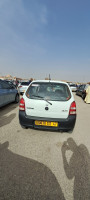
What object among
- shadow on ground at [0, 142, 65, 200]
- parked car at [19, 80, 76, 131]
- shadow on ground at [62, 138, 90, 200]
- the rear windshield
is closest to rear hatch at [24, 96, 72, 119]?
parked car at [19, 80, 76, 131]

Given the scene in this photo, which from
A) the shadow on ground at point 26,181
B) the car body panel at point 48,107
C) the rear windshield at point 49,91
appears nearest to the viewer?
the shadow on ground at point 26,181

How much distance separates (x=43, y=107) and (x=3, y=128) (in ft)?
5.57

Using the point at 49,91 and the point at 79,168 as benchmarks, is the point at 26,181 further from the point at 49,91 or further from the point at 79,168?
the point at 49,91

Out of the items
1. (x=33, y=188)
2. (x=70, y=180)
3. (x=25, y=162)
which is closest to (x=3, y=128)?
(x=25, y=162)

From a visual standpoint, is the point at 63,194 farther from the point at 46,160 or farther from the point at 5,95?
the point at 5,95

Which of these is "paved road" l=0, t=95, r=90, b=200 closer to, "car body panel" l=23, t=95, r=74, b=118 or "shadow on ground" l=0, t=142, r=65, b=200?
"shadow on ground" l=0, t=142, r=65, b=200

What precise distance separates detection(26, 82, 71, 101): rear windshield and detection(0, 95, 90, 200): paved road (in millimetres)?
1168

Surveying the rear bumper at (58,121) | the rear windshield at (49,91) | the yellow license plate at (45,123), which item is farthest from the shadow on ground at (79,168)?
the rear windshield at (49,91)

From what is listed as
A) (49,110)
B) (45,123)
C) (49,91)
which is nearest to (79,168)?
(45,123)

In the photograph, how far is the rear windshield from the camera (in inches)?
103

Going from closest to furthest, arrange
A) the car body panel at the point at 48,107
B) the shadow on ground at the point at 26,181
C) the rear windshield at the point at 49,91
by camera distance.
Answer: the shadow on ground at the point at 26,181
the car body panel at the point at 48,107
the rear windshield at the point at 49,91

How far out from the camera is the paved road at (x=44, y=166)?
4.50 feet

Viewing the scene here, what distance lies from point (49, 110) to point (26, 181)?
59.4 inches

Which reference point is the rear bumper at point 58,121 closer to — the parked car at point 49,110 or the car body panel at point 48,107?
the parked car at point 49,110
